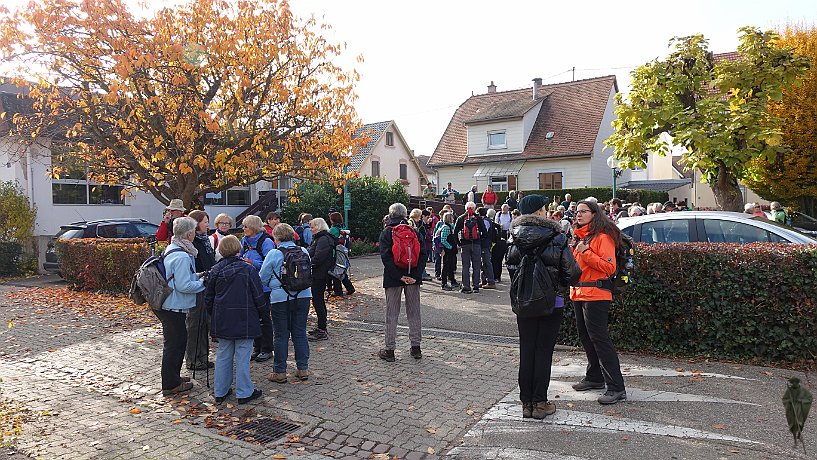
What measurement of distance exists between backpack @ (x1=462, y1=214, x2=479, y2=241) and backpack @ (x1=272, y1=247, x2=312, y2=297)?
6.20m

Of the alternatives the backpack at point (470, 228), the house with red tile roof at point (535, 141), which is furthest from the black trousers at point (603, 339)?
the house with red tile roof at point (535, 141)

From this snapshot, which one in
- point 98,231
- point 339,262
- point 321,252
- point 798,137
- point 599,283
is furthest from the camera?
point 798,137

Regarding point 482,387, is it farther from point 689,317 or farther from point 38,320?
point 38,320

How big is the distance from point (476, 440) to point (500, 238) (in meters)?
8.79

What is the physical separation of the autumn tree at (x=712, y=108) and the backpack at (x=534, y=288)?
21.9 ft

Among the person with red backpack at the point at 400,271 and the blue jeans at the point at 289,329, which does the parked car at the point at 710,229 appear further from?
the blue jeans at the point at 289,329

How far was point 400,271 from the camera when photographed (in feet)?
23.0

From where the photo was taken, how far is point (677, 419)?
5.01 metres

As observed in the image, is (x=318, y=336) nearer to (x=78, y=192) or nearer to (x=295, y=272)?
(x=295, y=272)

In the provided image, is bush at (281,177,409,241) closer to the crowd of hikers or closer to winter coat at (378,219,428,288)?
the crowd of hikers

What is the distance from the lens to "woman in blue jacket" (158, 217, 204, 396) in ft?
19.7

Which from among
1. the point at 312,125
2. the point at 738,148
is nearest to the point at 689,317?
the point at 738,148

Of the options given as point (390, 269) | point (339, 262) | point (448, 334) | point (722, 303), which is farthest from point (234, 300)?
point (722, 303)

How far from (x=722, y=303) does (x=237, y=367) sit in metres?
5.53
